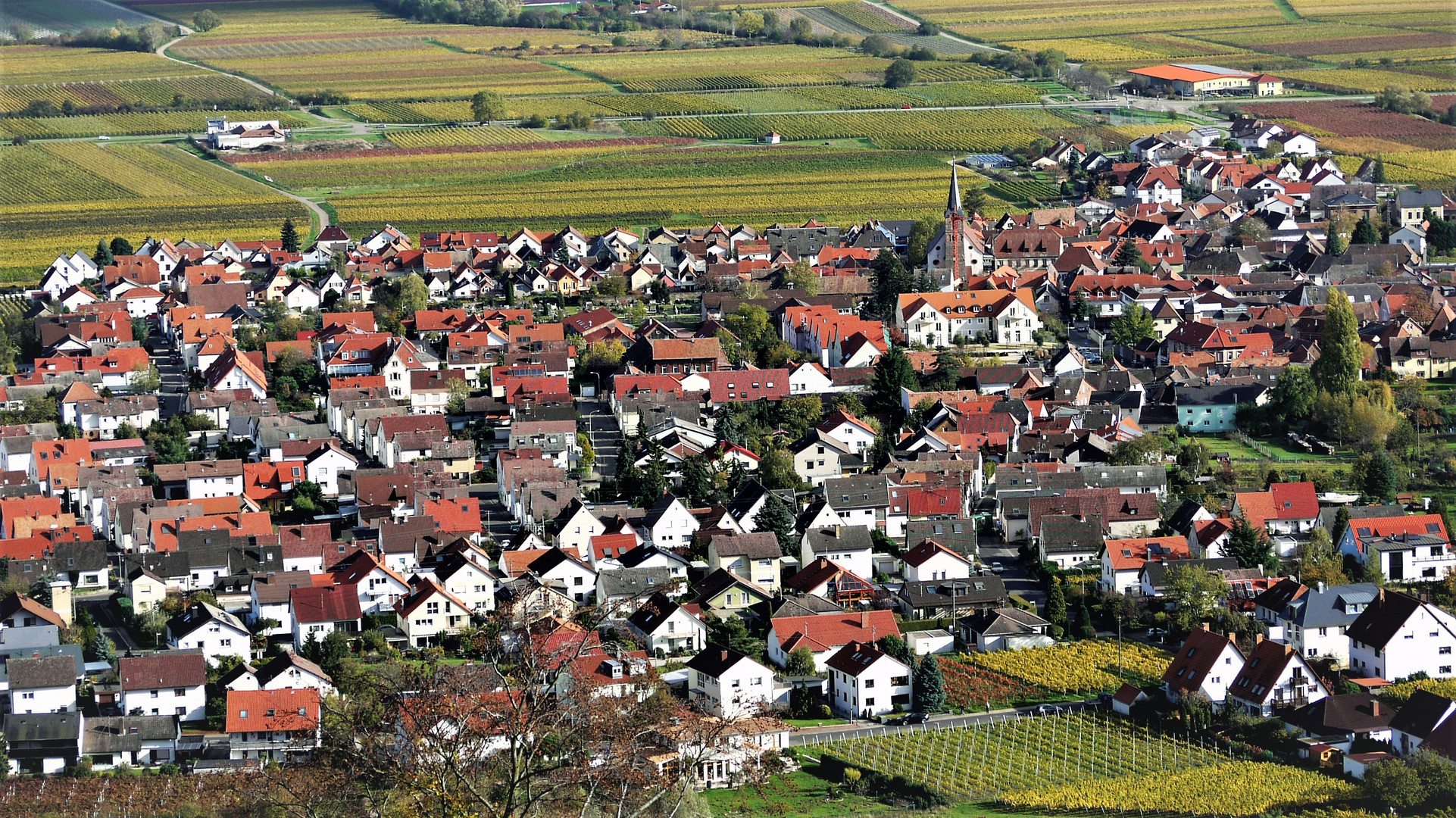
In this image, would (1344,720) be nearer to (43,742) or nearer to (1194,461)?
(1194,461)

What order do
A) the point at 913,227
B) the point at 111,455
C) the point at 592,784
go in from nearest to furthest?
the point at 592,784 → the point at 111,455 → the point at 913,227

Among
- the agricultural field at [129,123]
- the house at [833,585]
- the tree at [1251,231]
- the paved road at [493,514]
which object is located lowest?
the agricultural field at [129,123]

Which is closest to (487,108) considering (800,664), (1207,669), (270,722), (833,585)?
(833,585)

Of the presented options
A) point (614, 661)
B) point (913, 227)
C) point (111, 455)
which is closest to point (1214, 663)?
point (614, 661)

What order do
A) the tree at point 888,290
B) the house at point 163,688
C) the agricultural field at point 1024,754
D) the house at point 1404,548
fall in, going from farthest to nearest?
the tree at point 888,290 < the house at point 1404,548 < the house at point 163,688 < the agricultural field at point 1024,754

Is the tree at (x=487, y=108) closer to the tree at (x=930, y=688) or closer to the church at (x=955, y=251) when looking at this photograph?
the church at (x=955, y=251)

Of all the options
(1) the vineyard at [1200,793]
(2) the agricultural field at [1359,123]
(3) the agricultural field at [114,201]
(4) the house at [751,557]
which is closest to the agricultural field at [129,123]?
(3) the agricultural field at [114,201]

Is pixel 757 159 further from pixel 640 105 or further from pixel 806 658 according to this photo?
pixel 806 658
